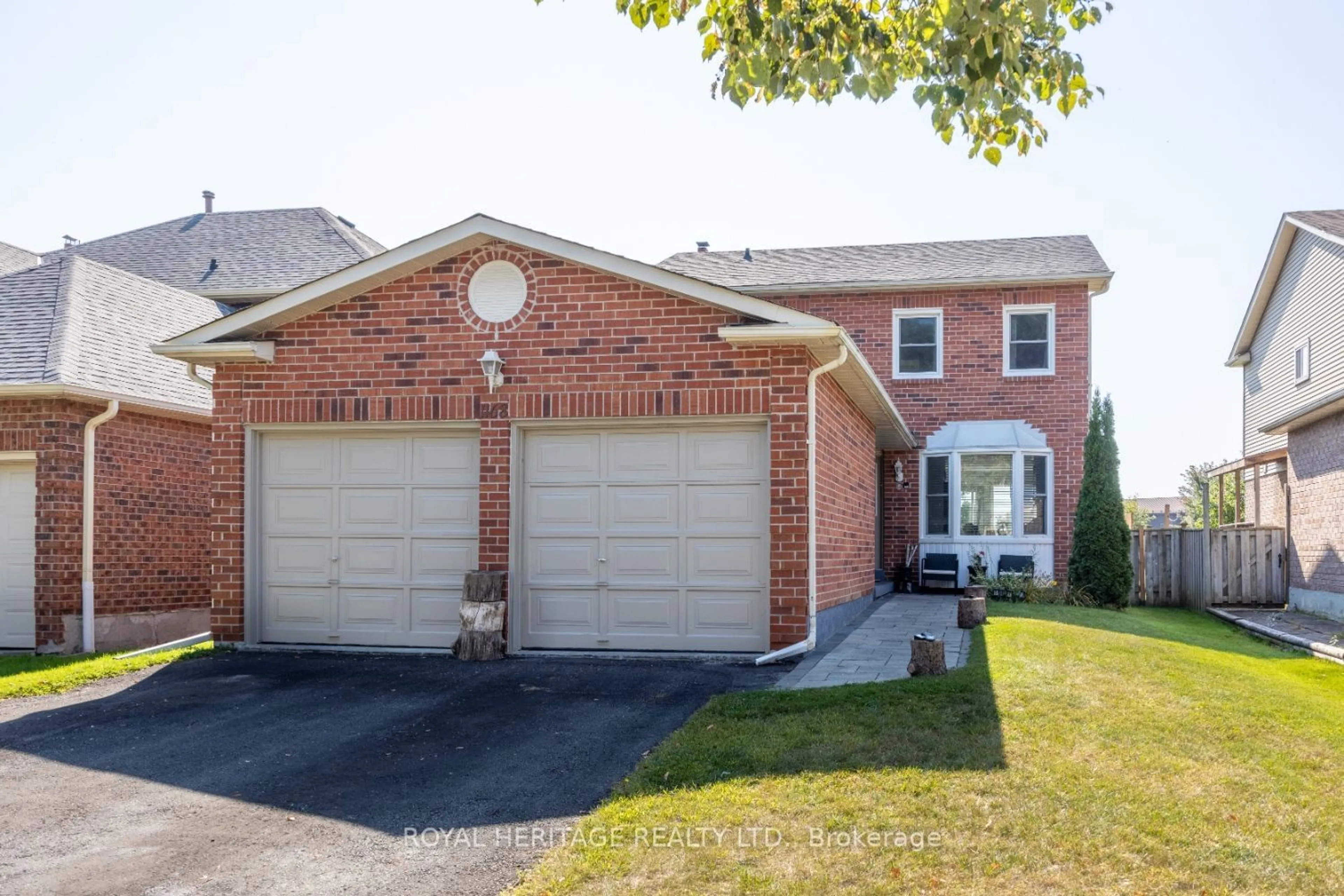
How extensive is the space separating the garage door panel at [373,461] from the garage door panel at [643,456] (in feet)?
7.26

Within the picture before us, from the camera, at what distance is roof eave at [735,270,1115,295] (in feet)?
65.8

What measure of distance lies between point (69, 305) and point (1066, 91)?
12643 mm

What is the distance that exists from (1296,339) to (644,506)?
17269 millimetres

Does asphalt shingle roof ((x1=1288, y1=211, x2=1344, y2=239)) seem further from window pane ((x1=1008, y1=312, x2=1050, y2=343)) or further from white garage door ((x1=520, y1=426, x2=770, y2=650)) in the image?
white garage door ((x1=520, y1=426, x2=770, y2=650))

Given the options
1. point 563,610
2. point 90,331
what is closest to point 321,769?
point 563,610

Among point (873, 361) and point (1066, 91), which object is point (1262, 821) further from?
point (873, 361)

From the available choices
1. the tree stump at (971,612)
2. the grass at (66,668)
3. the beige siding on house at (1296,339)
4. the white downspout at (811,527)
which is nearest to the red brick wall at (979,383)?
the beige siding on house at (1296,339)

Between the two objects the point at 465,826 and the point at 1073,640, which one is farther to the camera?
the point at 1073,640

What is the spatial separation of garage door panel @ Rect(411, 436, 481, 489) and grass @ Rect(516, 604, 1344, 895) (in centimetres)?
418

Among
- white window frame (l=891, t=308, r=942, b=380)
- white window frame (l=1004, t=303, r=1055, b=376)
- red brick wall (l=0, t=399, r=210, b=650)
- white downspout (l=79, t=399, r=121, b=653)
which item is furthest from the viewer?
white window frame (l=891, t=308, r=942, b=380)

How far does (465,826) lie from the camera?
5.48 m

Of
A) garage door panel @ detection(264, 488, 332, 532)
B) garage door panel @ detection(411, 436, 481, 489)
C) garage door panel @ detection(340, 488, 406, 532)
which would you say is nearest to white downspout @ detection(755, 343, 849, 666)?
garage door panel @ detection(411, 436, 481, 489)

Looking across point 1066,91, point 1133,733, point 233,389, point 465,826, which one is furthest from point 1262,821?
point 233,389

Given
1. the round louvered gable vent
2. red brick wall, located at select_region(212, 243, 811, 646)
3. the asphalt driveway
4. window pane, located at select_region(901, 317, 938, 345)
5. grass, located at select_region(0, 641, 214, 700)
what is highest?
window pane, located at select_region(901, 317, 938, 345)
